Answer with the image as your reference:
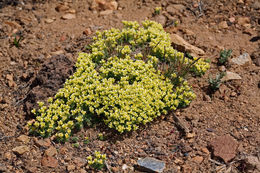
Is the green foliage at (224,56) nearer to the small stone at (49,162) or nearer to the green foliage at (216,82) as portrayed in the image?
the green foliage at (216,82)

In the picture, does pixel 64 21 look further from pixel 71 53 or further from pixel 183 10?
pixel 183 10

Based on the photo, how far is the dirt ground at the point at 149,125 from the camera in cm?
470

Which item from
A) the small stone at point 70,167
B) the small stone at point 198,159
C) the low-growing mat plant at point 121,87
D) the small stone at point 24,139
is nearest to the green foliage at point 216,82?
the low-growing mat plant at point 121,87

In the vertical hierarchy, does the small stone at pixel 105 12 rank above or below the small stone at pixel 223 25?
above

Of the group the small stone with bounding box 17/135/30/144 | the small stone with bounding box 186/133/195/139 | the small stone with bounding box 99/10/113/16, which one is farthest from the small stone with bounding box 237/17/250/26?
the small stone with bounding box 17/135/30/144

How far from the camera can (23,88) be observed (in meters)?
5.70

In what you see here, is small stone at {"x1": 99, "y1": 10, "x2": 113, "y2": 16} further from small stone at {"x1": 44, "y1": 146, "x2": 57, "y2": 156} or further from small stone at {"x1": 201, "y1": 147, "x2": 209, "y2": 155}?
small stone at {"x1": 201, "y1": 147, "x2": 209, "y2": 155}

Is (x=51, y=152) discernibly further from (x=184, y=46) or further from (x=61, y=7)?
(x=61, y=7)

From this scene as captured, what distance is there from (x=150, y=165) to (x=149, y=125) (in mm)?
816

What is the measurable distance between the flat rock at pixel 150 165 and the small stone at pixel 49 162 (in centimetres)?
128

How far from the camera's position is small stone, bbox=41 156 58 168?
15.0 ft

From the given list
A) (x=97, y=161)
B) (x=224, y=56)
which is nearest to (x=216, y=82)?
(x=224, y=56)

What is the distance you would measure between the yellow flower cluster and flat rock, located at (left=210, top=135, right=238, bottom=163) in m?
1.74

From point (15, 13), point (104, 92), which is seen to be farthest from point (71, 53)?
point (15, 13)
